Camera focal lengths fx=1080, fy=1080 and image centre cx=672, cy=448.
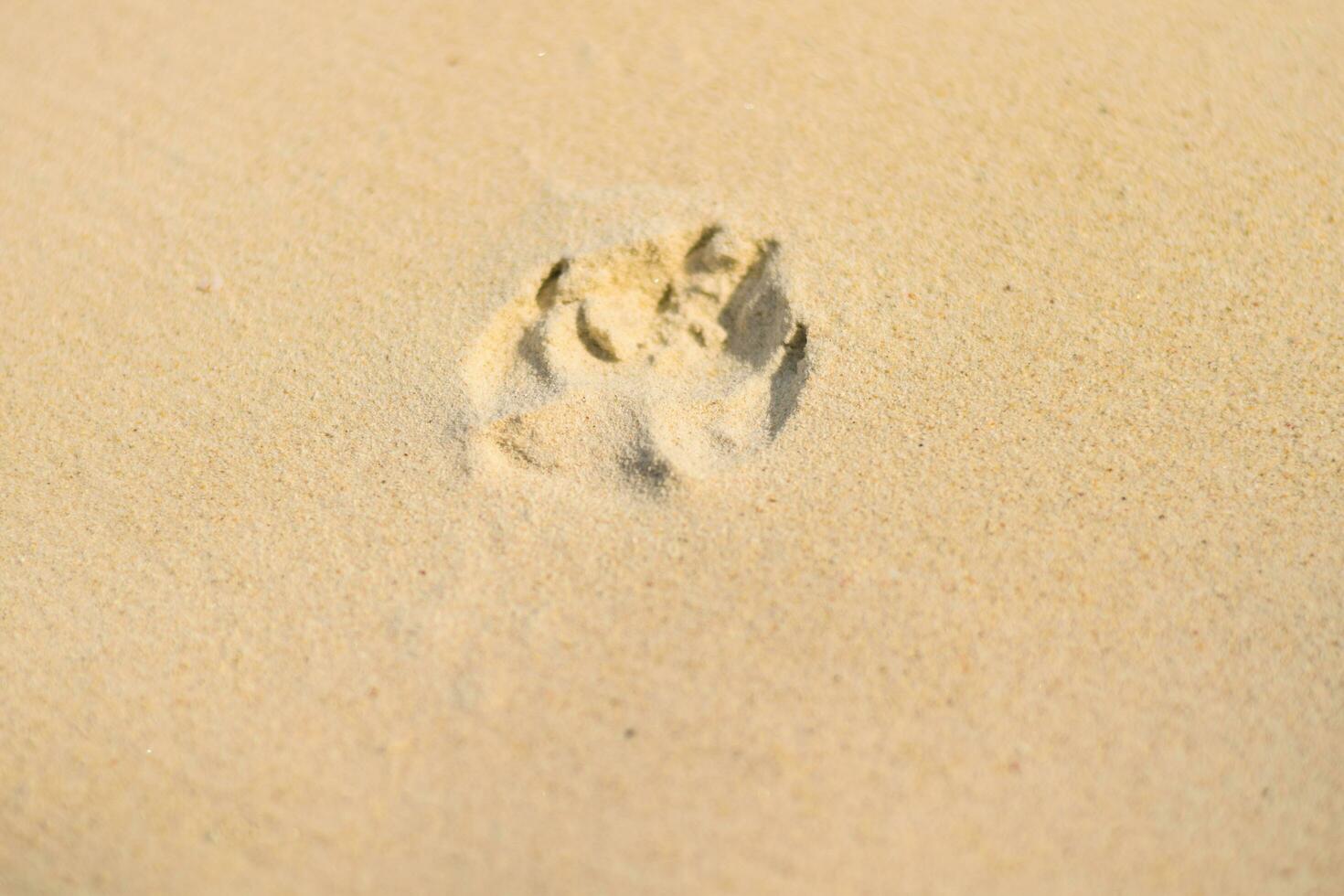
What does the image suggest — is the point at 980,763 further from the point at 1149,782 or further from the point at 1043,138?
the point at 1043,138

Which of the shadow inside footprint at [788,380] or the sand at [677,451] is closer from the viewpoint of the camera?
the sand at [677,451]

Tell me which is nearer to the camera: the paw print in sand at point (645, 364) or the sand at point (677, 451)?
the sand at point (677, 451)

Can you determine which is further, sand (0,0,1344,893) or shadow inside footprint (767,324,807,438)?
shadow inside footprint (767,324,807,438)

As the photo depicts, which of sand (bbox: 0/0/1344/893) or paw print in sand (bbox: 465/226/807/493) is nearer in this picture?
sand (bbox: 0/0/1344/893)

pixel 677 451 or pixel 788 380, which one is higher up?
pixel 788 380

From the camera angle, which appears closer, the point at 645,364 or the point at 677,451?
the point at 677,451

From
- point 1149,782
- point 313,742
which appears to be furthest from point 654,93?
point 1149,782
